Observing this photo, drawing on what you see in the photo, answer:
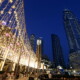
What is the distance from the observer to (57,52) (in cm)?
15588

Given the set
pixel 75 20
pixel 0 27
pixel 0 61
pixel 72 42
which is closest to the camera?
pixel 0 61

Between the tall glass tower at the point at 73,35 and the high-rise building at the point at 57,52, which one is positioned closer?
the tall glass tower at the point at 73,35

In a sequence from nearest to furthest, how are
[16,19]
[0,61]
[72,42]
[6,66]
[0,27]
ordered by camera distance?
[16,19]
[0,61]
[6,66]
[0,27]
[72,42]

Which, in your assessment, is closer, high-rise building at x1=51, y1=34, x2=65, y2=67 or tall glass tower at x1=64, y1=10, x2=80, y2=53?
tall glass tower at x1=64, y1=10, x2=80, y2=53

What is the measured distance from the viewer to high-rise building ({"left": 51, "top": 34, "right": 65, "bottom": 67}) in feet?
442

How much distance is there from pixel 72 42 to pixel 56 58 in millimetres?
34709

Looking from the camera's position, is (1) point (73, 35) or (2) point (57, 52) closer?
(1) point (73, 35)

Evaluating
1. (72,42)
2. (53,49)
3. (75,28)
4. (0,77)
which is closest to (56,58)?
(53,49)

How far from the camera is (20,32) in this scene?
1265 centimetres

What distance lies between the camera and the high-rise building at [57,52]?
134738 millimetres

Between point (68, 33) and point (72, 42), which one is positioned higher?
point (68, 33)

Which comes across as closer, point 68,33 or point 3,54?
point 3,54

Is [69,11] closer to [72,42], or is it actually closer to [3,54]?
[72,42]

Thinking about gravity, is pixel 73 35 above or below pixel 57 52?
above
